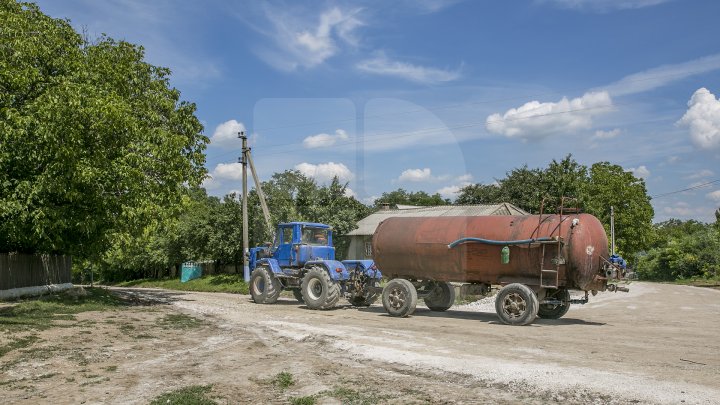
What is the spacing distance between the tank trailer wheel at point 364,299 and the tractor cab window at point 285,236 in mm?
3104

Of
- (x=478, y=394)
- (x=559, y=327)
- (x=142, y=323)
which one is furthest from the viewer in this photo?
(x=142, y=323)

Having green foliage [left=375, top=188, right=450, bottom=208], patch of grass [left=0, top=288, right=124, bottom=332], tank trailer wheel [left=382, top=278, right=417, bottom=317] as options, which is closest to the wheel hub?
tank trailer wheel [left=382, top=278, right=417, bottom=317]

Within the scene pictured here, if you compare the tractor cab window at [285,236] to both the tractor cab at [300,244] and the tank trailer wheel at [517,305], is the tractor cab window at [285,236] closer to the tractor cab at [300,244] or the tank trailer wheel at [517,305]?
the tractor cab at [300,244]

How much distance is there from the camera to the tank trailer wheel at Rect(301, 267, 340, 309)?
19.4 meters

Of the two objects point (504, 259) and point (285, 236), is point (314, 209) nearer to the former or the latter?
point (285, 236)

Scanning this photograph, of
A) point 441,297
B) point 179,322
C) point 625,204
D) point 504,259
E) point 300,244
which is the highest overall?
point 625,204

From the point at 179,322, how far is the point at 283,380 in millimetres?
8407

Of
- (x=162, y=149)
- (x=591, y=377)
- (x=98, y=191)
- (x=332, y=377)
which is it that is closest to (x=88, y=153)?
(x=98, y=191)

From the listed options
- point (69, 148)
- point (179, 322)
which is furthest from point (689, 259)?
point (69, 148)

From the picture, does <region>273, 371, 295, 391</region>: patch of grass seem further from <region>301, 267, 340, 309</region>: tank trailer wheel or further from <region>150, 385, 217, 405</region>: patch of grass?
<region>301, 267, 340, 309</region>: tank trailer wheel

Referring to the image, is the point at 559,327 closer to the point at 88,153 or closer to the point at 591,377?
the point at 591,377

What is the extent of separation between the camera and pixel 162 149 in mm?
20891

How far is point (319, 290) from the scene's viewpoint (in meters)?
20.0

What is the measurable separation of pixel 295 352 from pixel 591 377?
213 inches
